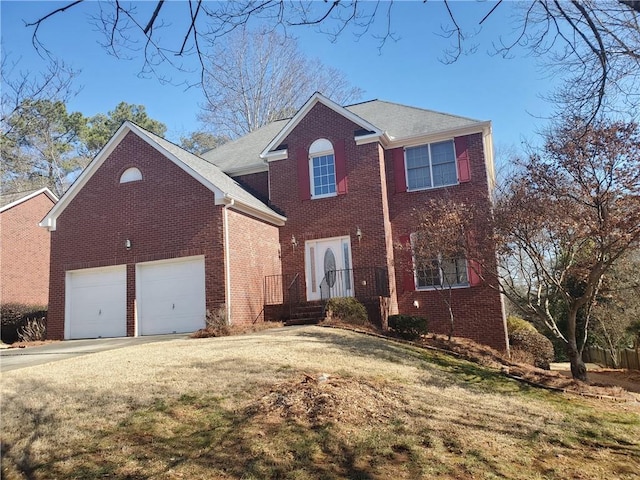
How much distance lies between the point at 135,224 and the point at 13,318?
25.9 ft

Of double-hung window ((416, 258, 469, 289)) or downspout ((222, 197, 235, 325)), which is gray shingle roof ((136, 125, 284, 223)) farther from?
double-hung window ((416, 258, 469, 289))

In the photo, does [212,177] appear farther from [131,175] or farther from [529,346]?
[529,346]

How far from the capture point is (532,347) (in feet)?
48.4

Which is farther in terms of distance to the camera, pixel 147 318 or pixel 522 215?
pixel 147 318

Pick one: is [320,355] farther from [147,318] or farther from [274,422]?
[147,318]

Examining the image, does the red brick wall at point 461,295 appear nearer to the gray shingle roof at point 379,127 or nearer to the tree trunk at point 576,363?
the gray shingle roof at point 379,127

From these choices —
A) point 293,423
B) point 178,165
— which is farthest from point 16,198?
point 293,423

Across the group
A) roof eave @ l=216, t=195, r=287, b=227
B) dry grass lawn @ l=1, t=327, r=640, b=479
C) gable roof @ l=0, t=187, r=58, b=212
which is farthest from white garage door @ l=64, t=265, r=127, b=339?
gable roof @ l=0, t=187, r=58, b=212

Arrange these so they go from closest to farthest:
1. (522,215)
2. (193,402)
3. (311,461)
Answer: (311,461)
(193,402)
(522,215)

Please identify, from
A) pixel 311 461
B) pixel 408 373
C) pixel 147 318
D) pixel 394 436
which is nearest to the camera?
pixel 311 461

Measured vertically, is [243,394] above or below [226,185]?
below

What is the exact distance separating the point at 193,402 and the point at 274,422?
1.27 metres

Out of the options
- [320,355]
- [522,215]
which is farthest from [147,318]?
[522,215]

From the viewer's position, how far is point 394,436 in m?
5.43
